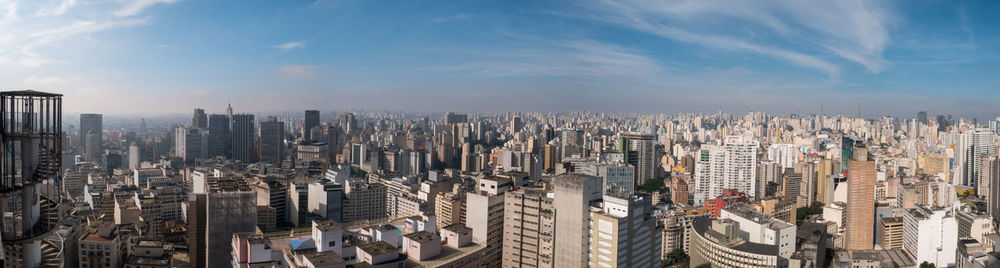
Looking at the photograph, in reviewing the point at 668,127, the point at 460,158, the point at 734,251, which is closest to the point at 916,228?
the point at 734,251

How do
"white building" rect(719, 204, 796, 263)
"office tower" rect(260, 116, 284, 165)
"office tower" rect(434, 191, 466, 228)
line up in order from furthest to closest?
"office tower" rect(260, 116, 284, 165)
"white building" rect(719, 204, 796, 263)
"office tower" rect(434, 191, 466, 228)

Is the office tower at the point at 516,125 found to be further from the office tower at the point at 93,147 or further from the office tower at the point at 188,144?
the office tower at the point at 93,147

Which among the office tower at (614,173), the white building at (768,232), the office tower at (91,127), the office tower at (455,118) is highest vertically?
the office tower at (455,118)

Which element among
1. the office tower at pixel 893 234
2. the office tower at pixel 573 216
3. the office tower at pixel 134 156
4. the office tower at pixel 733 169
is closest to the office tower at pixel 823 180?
the office tower at pixel 733 169

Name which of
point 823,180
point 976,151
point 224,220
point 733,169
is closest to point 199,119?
point 224,220

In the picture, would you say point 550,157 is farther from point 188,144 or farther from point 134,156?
point 134,156

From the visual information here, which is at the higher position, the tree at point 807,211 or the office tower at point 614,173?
the office tower at point 614,173

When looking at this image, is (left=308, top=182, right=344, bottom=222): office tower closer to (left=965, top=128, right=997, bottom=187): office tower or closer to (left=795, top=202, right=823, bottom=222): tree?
(left=795, top=202, right=823, bottom=222): tree

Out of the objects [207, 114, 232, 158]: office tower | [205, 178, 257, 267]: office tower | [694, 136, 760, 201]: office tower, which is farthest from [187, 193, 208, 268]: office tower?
[207, 114, 232, 158]: office tower
